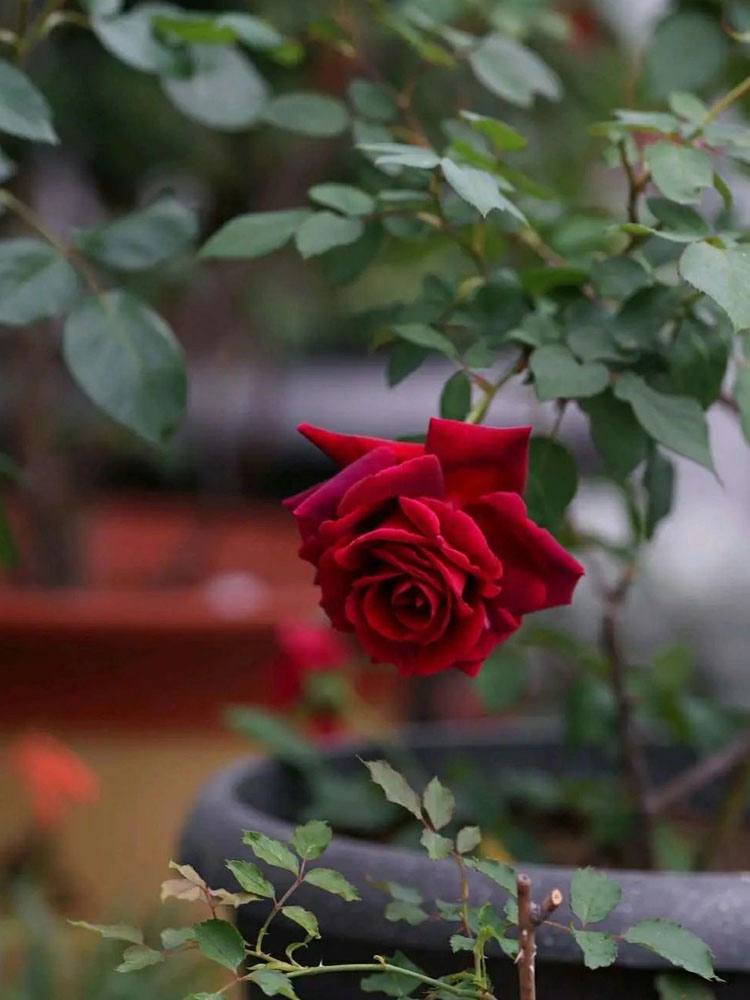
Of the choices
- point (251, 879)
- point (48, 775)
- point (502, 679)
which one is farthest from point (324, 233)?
A: point (48, 775)

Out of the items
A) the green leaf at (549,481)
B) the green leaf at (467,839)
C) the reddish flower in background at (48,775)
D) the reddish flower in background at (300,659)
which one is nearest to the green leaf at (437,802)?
the green leaf at (467,839)

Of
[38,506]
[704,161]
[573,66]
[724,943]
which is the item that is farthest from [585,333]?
[38,506]

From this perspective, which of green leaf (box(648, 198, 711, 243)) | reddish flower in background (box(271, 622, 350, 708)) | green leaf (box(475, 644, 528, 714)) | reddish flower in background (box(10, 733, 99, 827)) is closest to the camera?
green leaf (box(648, 198, 711, 243))

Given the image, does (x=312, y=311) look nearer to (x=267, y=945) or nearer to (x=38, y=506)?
(x=38, y=506)

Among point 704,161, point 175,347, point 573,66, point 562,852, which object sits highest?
point 704,161

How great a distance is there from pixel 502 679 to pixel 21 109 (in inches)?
15.2

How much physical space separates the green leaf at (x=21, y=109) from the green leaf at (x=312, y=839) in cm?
24

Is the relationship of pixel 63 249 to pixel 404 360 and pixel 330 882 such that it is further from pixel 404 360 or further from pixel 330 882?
pixel 330 882

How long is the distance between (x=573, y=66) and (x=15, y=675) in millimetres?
742

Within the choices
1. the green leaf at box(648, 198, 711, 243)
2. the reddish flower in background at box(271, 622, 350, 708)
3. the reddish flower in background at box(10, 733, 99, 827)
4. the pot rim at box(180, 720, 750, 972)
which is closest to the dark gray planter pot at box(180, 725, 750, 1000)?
the pot rim at box(180, 720, 750, 972)

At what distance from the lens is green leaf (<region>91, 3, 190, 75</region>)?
0.54m

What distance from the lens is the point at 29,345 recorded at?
146cm

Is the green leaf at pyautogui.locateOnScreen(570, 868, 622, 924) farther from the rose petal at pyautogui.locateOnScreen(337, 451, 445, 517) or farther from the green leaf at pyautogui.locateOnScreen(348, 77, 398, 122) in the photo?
the green leaf at pyautogui.locateOnScreen(348, 77, 398, 122)

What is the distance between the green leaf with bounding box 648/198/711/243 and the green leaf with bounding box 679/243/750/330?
4cm
